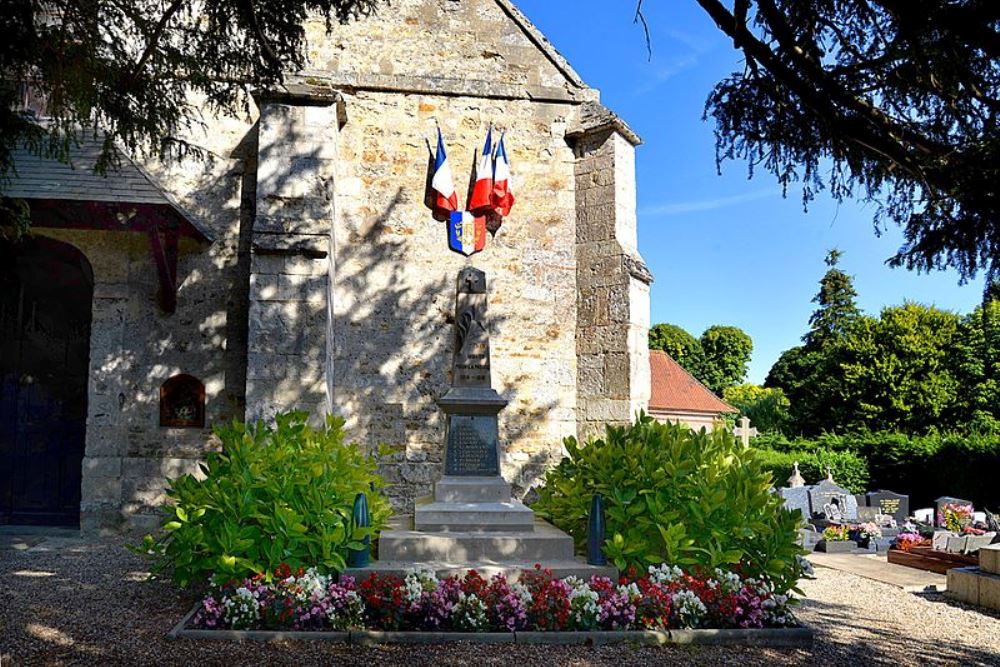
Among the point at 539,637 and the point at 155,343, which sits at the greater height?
the point at 155,343

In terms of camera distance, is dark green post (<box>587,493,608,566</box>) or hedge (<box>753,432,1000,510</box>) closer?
dark green post (<box>587,493,608,566</box>)

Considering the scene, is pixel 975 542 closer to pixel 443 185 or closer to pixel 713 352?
pixel 443 185

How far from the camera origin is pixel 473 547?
6207mm

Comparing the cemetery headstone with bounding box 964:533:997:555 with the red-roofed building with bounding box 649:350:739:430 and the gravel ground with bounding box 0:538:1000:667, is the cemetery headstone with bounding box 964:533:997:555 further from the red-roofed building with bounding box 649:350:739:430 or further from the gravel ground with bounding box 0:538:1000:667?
the red-roofed building with bounding box 649:350:739:430

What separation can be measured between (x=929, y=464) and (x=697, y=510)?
11671mm

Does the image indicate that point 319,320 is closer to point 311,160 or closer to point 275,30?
point 311,160

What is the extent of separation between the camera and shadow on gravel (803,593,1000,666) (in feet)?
16.3

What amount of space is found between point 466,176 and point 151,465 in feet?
17.0

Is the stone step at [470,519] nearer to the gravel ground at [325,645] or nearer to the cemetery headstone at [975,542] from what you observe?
the gravel ground at [325,645]

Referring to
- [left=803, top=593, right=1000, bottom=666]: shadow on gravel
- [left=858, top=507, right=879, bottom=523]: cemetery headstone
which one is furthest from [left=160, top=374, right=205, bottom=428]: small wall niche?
[left=858, top=507, right=879, bottom=523]: cemetery headstone

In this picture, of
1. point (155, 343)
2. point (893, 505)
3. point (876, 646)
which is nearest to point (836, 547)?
point (893, 505)

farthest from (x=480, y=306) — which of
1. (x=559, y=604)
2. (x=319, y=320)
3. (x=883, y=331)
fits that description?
(x=883, y=331)

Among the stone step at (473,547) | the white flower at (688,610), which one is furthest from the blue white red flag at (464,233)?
the white flower at (688,610)

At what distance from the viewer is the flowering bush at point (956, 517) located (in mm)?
10359
